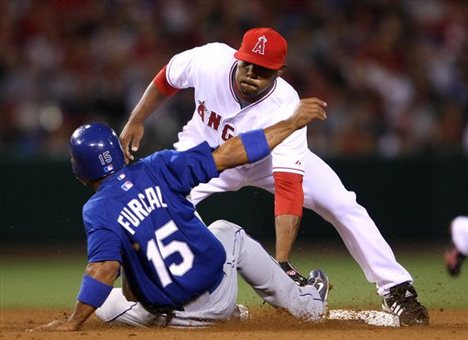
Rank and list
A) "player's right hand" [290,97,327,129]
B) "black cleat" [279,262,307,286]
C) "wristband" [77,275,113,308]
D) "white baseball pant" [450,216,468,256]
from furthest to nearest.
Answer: "white baseball pant" [450,216,468,256] < "black cleat" [279,262,307,286] < "player's right hand" [290,97,327,129] < "wristband" [77,275,113,308]

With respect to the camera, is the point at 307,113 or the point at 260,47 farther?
the point at 260,47

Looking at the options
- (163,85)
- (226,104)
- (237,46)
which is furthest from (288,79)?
(226,104)

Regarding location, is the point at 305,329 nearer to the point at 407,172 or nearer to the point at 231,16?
Answer: the point at 407,172

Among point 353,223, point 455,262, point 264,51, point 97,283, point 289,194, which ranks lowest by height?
point 455,262

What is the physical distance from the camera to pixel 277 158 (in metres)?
5.86

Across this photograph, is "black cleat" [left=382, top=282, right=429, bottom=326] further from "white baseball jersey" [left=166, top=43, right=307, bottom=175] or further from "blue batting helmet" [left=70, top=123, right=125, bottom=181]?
"blue batting helmet" [left=70, top=123, right=125, bottom=181]

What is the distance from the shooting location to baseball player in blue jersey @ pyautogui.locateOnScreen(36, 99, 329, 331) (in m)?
4.81

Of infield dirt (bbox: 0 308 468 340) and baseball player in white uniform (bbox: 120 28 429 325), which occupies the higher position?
baseball player in white uniform (bbox: 120 28 429 325)

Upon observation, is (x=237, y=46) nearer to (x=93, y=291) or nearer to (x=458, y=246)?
(x=458, y=246)

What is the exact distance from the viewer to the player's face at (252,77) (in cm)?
581

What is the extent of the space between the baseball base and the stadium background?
3.18 metres

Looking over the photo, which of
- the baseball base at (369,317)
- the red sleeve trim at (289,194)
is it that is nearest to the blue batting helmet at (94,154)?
the red sleeve trim at (289,194)

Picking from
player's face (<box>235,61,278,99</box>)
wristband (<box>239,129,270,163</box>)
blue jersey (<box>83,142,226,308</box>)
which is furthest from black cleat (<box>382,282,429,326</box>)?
wristband (<box>239,129,270,163</box>)

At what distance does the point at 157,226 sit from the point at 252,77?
1.32 metres
